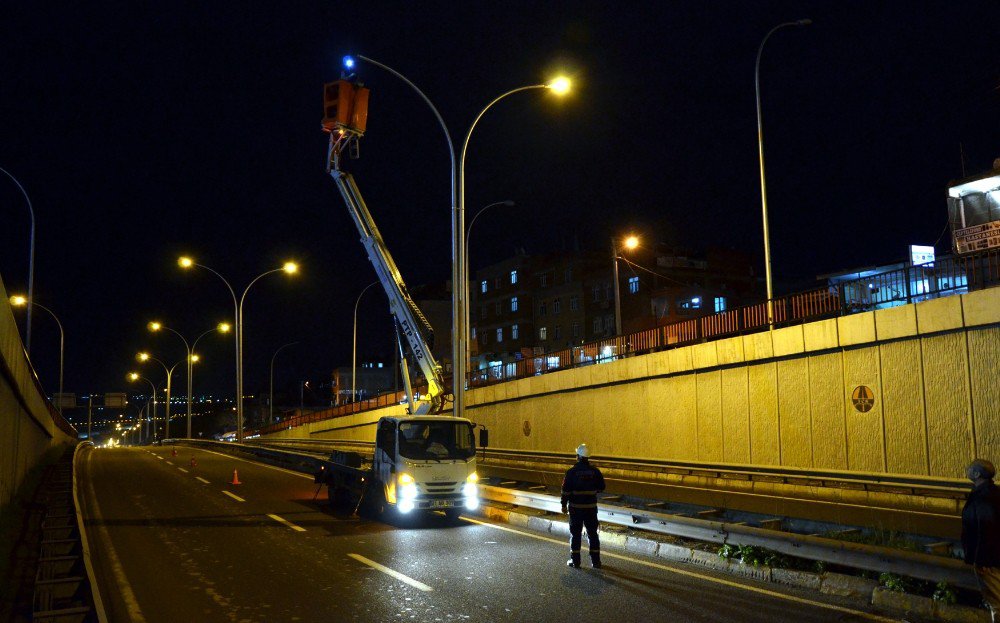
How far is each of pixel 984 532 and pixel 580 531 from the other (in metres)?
4.91

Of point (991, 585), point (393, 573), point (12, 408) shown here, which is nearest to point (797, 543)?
point (991, 585)

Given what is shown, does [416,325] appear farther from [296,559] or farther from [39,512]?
[296,559]

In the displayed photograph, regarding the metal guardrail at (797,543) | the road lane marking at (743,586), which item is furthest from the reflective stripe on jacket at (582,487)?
the metal guardrail at (797,543)

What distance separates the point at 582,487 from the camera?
35.4ft

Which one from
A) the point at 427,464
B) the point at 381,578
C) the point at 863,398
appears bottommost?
the point at 381,578

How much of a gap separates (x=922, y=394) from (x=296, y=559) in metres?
13.1

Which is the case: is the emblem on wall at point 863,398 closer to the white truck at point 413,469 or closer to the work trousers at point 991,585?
the white truck at point 413,469

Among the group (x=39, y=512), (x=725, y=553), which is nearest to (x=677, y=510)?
(x=725, y=553)

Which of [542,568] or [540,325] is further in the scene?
[540,325]

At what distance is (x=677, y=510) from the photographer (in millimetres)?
14953

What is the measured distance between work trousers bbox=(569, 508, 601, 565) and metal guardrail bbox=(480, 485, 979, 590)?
140 cm

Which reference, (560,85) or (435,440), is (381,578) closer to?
(435,440)

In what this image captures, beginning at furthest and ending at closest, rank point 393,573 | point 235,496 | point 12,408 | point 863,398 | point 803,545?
point 235,496 → point 863,398 → point 12,408 → point 393,573 → point 803,545

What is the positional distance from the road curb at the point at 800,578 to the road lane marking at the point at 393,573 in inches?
144
